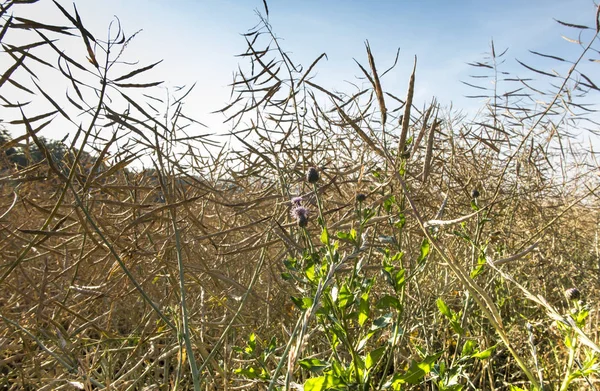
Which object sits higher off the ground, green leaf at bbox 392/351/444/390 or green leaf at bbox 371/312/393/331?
green leaf at bbox 371/312/393/331

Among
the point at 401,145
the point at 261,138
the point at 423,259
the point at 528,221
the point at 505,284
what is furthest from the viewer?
the point at 528,221

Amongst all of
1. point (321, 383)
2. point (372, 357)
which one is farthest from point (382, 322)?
point (321, 383)

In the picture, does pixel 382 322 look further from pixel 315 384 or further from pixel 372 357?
pixel 315 384

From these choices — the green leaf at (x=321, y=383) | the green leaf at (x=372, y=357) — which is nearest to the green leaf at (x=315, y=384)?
the green leaf at (x=321, y=383)

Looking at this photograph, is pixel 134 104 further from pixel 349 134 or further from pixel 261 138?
pixel 349 134

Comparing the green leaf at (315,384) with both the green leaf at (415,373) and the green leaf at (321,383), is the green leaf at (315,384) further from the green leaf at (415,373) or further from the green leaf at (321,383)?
the green leaf at (415,373)

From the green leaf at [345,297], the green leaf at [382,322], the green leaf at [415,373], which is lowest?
the green leaf at [415,373]

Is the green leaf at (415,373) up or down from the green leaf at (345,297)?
down

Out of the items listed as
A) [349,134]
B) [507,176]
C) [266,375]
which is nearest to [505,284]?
[507,176]

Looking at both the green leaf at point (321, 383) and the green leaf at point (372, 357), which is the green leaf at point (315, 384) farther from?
the green leaf at point (372, 357)

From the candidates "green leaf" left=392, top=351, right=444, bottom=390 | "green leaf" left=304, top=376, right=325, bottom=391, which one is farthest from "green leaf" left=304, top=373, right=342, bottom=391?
"green leaf" left=392, top=351, right=444, bottom=390

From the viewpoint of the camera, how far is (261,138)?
173 centimetres

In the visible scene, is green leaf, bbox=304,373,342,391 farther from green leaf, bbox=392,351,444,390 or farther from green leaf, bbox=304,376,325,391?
green leaf, bbox=392,351,444,390

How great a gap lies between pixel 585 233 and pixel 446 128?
5.91ft
